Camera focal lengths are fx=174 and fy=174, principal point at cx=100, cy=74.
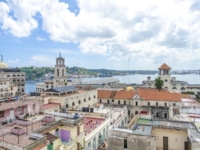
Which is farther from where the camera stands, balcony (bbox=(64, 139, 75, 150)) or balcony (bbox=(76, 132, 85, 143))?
balcony (bbox=(76, 132, 85, 143))

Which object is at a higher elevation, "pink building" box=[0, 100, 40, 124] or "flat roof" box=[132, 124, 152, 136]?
"pink building" box=[0, 100, 40, 124]

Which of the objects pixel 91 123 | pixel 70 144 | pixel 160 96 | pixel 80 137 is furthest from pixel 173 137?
pixel 160 96

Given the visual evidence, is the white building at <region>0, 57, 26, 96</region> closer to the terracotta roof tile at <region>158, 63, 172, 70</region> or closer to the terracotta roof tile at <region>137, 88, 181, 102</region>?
the terracotta roof tile at <region>137, 88, 181, 102</region>

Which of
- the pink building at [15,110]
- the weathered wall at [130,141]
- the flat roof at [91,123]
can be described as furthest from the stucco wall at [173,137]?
the pink building at [15,110]

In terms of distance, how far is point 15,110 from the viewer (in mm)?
20047

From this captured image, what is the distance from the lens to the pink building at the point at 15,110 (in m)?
18.5

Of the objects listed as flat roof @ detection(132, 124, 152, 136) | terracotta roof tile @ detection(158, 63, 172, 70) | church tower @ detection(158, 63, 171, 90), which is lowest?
flat roof @ detection(132, 124, 152, 136)

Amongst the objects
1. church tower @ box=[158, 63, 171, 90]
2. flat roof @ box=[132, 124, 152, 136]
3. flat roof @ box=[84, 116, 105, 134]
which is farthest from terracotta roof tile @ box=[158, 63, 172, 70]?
flat roof @ box=[132, 124, 152, 136]

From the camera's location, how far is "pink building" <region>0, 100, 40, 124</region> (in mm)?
18484

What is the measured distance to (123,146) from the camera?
14820mm

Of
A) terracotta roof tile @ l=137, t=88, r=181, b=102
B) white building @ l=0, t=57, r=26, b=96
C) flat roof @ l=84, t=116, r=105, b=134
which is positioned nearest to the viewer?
flat roof @ l=84, t=116, r=105, b=134

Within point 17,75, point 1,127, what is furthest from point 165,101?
point 17,75

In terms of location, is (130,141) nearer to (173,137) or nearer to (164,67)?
(173,137)

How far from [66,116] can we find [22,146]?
8.17 metres
